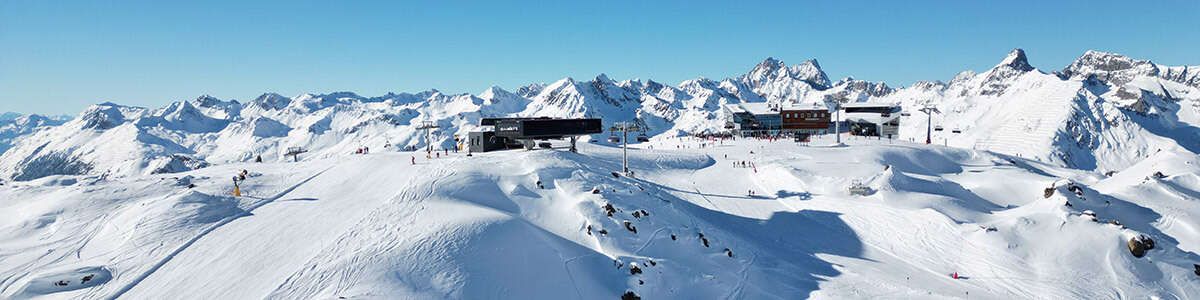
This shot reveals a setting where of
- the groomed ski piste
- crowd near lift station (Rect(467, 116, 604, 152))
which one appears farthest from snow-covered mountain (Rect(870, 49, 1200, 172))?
crowd near lift station (Rect(467, 116, 604, 152))

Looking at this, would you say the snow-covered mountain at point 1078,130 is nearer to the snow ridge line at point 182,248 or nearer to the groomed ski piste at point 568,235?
the groomed ski piste at point 568,235

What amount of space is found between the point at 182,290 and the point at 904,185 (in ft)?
145

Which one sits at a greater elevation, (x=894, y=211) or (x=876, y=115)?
(x=876, y=115)

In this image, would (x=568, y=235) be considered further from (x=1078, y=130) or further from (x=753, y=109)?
(x=1078, y=130)

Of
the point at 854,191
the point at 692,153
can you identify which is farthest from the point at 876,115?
the point at 854,191

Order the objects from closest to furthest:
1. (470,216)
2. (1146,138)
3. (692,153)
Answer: (470,216) → (692,153) → (1146,138)

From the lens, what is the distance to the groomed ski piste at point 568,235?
20750mm

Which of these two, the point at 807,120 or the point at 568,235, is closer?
the point at 568,235

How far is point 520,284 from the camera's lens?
2066 cm

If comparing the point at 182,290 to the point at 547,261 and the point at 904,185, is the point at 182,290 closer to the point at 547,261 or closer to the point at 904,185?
the point at 547,261

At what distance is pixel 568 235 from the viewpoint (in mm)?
26562

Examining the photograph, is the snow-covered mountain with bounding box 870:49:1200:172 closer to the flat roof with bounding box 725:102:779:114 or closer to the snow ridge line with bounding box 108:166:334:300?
the flat roof with bounding box 725:102:779:114

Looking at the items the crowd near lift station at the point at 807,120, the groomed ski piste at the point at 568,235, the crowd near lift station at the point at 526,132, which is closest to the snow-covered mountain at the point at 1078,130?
the crowd near lift station at the point at 807,120

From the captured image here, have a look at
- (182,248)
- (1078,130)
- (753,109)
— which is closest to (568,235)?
(182,248)
